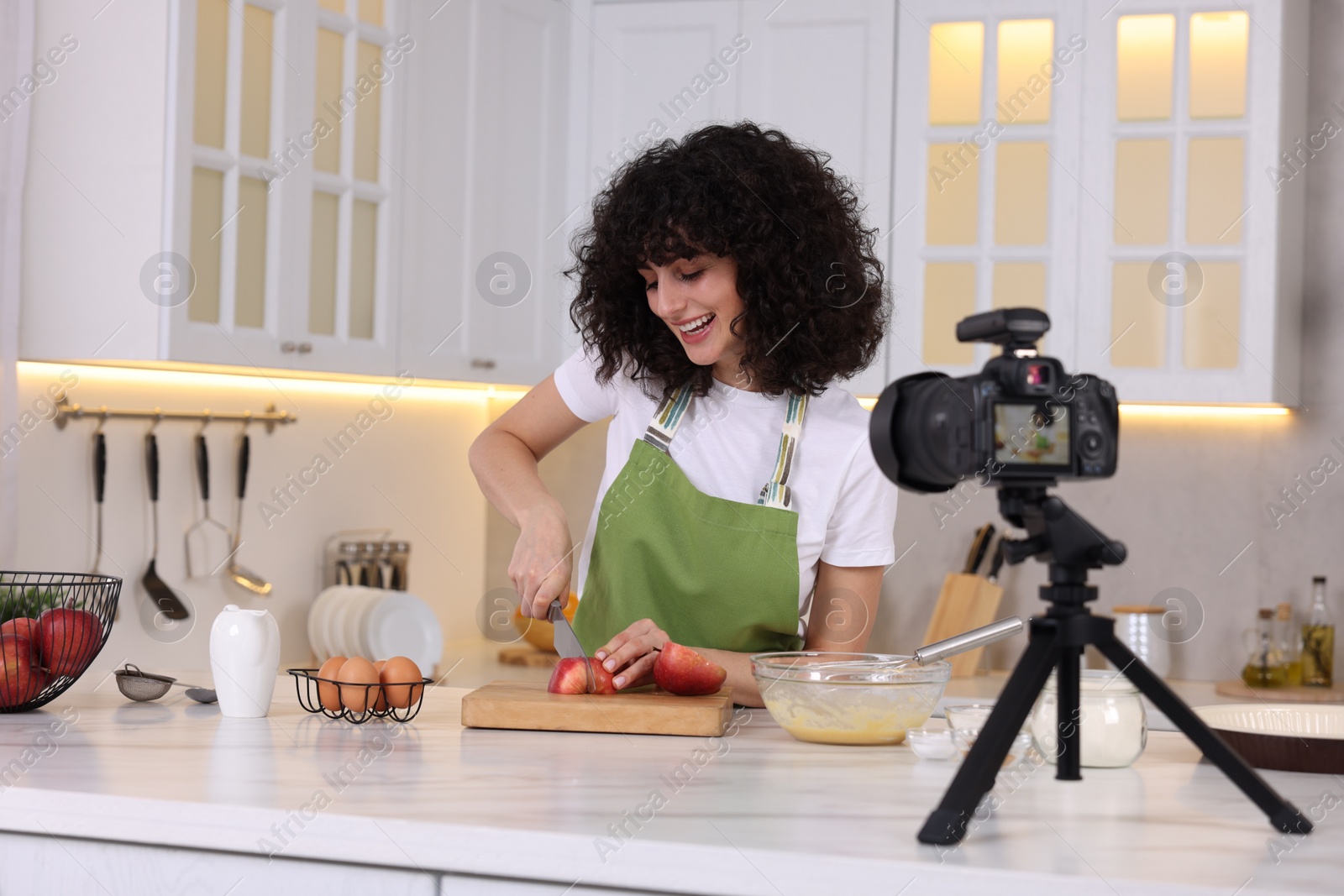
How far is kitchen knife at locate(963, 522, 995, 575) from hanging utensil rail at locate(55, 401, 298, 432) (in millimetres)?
1564

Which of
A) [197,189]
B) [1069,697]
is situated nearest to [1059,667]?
[1069,697]

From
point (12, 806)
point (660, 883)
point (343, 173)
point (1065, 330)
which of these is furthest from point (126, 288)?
point (1065, 330)

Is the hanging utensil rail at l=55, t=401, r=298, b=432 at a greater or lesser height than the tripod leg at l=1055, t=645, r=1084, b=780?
greater

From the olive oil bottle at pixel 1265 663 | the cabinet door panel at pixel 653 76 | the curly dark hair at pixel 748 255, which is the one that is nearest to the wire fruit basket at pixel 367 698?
the curly dark hair at pixel 748 255

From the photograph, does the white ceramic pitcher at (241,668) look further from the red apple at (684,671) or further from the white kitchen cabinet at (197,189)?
the white kitchen cabinet at (197,189)

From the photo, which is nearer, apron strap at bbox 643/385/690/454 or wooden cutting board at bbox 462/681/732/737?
wooden cutting board at bbox 462/681/732/737

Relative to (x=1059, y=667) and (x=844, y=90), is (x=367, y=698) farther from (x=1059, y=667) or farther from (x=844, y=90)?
(x=844, y=90)

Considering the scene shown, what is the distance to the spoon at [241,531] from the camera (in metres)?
2.63

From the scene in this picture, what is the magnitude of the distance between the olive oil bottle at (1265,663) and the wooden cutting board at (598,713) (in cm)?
195

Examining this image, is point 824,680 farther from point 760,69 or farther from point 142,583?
point 760,69

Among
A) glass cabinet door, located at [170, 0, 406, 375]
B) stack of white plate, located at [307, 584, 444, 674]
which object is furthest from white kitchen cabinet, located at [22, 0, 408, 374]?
stack of white plate, located at [307, 584, 444, 674]

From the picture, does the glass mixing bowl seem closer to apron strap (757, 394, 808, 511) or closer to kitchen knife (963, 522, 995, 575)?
apron strap (757, 394, 808, 511)

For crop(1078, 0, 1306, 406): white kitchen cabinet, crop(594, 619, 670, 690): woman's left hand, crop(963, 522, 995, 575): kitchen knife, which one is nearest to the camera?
crop(594, 619, 670, 690): woman's left hand

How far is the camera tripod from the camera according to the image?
849 millimetres
